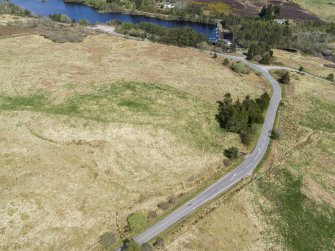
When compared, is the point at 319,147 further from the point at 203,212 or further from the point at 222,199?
the point at 203,212

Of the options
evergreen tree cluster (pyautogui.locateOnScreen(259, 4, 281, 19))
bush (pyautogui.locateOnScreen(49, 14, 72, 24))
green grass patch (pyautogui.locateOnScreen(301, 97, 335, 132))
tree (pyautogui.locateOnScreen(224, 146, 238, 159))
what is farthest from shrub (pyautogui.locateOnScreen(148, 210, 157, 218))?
evergreen tree cluster (pyautogui.locateOnScreen(259, 4, 281, 19))

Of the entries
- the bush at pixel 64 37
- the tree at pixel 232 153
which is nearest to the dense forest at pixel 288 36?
the bush at pixel 64 37

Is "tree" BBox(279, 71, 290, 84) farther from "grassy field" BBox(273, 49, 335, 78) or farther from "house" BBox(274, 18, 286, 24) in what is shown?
"house" BBox(274, 18, 286, 24)

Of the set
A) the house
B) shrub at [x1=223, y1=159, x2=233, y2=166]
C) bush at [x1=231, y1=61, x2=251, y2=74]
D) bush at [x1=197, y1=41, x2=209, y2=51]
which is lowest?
shrub at [x1=223, y1=159, x2=233, y2=166]

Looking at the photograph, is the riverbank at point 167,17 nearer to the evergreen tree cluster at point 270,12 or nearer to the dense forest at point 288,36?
the dense forest at point 288,36

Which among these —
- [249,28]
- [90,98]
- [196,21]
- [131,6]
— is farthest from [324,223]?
[131,6]

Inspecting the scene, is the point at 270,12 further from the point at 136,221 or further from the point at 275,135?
the point at 136,221

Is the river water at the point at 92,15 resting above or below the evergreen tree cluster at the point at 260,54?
below
